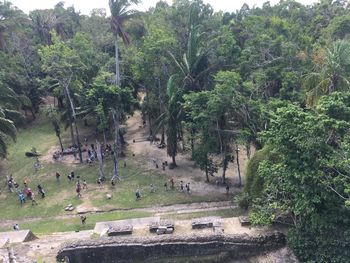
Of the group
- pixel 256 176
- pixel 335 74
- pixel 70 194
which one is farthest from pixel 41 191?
pixel 335 74

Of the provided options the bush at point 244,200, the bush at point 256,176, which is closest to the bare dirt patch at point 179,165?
the bush at point 244,200

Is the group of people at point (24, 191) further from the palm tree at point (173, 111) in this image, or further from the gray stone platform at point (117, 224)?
the palm tree at point (173, 111)

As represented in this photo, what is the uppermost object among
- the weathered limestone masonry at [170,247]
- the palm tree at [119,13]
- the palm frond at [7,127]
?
the palm tree at [119,13]

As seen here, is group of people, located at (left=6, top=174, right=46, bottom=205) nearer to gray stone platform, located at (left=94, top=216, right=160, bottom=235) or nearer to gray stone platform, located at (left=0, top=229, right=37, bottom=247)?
gray stone platform, located at (left=0, top=229, right=37, bottom=247)

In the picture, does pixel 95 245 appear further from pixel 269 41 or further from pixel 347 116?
pixel 269 41

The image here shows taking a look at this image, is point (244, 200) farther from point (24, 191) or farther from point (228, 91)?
point (24, 191)

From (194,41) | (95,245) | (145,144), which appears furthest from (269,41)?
(95,245)

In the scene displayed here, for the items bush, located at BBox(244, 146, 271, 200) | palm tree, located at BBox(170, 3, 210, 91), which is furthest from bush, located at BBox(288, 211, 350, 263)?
palm tree, located at BBox(170, 3, 210, 91)
